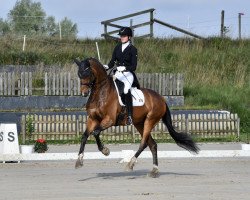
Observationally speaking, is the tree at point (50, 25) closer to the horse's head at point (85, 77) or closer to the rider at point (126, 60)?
the rider at point (126, 60)

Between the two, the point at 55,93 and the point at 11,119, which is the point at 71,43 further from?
the point at 11,119

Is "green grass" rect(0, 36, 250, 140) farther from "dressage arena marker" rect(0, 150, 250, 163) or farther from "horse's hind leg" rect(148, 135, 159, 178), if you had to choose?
"horse's hind leg" rect(148, 135, 159, 178)

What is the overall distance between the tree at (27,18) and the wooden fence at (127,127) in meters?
35.4

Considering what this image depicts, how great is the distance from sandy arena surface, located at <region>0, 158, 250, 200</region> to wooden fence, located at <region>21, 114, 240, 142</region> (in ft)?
29.3

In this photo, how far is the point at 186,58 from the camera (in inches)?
1860

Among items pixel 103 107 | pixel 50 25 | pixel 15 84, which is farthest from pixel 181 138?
pixel 50 25

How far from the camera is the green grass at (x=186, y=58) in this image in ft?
137

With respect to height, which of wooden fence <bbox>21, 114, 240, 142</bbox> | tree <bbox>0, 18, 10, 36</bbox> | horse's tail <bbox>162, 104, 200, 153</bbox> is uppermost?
tree <bbox>0, 18, 10, 36</bbox>

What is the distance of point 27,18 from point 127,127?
158 ft

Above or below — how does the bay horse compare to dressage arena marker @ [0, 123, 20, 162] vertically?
above

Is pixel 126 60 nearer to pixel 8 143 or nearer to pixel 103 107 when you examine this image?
pixel 103 107

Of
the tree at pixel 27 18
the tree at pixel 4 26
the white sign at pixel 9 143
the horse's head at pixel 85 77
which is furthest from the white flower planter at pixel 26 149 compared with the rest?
the tree at pixel 4 26

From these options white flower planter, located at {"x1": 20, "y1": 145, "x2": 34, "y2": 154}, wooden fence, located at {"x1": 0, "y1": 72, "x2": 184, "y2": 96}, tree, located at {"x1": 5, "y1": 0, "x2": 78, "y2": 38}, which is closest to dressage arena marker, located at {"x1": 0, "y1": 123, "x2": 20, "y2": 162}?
white flower planter, located at {"x1": 20, "y1": 145, "x2": 34, "y2": 154}

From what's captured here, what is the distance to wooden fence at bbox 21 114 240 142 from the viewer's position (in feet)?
95.0
